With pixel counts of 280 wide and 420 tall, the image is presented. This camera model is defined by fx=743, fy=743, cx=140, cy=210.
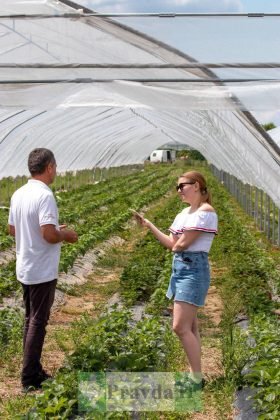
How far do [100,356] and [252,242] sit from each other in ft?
21.7

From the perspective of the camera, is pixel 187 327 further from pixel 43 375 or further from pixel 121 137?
pixel 121 137

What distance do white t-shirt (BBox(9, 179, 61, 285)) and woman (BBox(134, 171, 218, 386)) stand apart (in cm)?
87

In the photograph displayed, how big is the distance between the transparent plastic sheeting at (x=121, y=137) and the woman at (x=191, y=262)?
2.60 meters

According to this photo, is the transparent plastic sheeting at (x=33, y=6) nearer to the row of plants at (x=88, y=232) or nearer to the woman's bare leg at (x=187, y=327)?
the row of plants at (x=88, y=232)

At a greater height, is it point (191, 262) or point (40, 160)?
point (40, 160)

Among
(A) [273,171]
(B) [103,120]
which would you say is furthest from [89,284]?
(B) [103,120]

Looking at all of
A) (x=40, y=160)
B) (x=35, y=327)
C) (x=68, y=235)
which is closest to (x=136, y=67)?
(x=40, y=160)

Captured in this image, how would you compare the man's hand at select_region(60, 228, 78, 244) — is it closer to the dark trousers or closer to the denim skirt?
the dark trousers

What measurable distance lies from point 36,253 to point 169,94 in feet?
7.78

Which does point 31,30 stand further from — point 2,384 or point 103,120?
point 103,120

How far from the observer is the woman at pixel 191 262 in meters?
4.99

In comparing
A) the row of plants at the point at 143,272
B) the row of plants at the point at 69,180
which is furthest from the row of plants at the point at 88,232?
the row of plants at the point at 69,180

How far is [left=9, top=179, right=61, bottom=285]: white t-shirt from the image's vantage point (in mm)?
5129

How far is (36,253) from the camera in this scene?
5.18m
